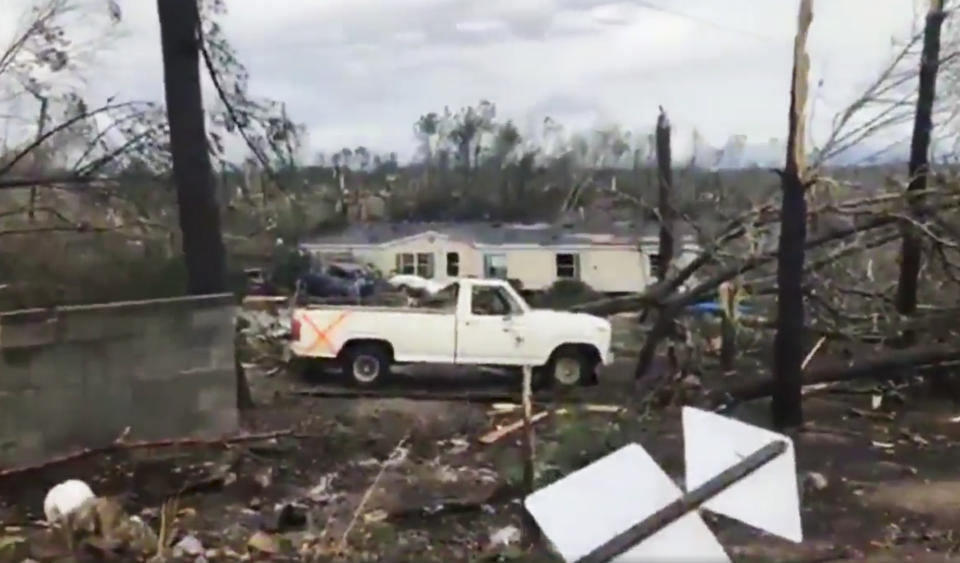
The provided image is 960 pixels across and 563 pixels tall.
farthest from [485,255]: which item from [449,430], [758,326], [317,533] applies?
[317,533]

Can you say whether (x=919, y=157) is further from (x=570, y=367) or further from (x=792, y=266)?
(x=570, y=367)

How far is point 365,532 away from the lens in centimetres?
763

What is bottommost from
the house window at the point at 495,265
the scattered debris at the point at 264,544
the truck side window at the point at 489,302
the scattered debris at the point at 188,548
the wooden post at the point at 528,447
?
the house window at the point at 495,265

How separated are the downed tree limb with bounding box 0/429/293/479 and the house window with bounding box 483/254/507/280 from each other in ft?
104

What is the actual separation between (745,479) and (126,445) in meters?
7.74

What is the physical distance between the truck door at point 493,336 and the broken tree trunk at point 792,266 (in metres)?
6.01

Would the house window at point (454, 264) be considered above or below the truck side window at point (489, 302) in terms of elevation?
below

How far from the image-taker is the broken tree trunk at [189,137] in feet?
47.0

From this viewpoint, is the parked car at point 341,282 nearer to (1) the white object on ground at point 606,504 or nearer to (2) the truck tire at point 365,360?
(2) the truck tire at point 365,360

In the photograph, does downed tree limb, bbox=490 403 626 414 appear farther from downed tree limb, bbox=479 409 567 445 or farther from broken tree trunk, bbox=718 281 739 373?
broken tree trunk, bbox=718 281 739 373

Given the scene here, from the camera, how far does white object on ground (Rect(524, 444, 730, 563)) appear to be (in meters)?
2.12

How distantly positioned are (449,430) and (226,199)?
7830 millimetres

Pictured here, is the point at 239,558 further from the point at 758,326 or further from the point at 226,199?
the point at 226,199

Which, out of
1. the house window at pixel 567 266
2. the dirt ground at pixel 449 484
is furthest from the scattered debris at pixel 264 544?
the house window at pixel 567 266
